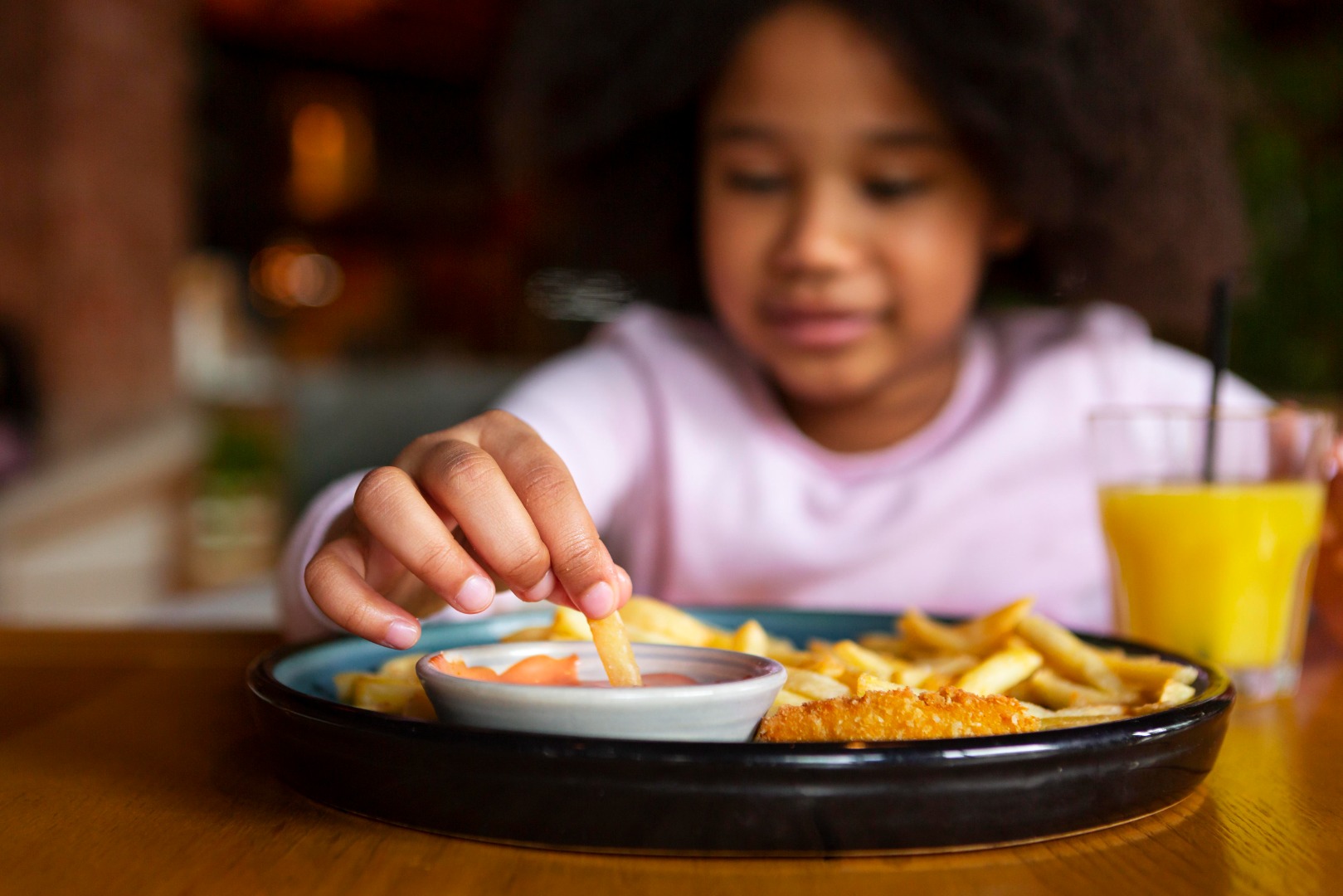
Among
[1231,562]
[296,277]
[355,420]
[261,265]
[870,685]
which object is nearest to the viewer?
[870,685]

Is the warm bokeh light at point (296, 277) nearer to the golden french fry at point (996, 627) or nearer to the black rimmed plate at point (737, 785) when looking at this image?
the golden french fry at point (996, 627)

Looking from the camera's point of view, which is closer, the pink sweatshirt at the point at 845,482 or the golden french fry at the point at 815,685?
the golden french fry at the point at 815,685

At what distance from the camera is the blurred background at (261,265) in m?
3.21

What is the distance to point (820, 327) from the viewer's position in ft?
4.88

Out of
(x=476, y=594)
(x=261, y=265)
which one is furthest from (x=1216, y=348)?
(x=261, y=265)

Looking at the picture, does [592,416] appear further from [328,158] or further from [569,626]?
[328,158]

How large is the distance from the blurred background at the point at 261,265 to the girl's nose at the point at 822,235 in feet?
2.67

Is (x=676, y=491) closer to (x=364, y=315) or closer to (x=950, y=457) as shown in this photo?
(x=950, y=457)

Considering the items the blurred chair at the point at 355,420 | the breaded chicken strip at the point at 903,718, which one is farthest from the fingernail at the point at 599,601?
the blurred chair at the point at 355,420

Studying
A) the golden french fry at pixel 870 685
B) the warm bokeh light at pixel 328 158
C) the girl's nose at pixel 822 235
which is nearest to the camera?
the golden french fry at pixel 870 685

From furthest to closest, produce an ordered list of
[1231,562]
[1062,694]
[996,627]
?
[1231,562], [996,627], [1062,694]

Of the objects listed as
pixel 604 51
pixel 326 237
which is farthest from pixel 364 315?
pixel 604 51

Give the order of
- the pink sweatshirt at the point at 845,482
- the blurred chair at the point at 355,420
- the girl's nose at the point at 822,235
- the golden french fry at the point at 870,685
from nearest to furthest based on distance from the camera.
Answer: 1. the golden french fry at the point at 870,685
2. the girl's nose at the point at 822,235
3. the pink sweatshirt at the point at 845,482
4. the blurred chair at the point at 355,420

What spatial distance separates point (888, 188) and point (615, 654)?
100 cm
